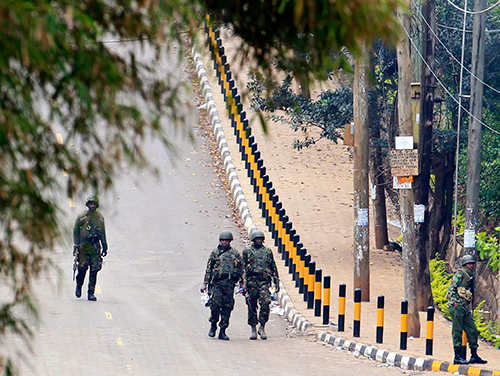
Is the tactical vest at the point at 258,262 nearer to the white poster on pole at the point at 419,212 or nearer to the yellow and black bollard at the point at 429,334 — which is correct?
the yellow and black bollard at the point at 429,334

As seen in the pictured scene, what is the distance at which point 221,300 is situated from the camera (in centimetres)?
1312

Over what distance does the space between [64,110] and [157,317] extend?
10853 mm

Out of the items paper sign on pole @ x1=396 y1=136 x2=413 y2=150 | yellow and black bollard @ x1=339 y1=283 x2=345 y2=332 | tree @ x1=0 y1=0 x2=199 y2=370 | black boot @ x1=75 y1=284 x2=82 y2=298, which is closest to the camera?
tree @ x1=0 y1=0 x2=199 y2=370

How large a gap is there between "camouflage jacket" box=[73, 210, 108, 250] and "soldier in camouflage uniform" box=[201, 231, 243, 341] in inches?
90.2

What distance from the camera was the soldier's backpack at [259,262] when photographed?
13414 mm

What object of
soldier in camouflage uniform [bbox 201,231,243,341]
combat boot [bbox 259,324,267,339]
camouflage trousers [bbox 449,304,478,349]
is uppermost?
soldier in camouflage uniform [bbox 201,231,243,341]

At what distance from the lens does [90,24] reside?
3.27 meters

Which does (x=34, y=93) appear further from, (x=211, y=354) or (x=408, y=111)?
(x=408, y=111)

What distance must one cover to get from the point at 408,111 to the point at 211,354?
513 cm

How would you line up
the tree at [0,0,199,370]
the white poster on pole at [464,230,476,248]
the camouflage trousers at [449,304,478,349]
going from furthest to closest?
the white poster on pole at [464,230,476,248], the camouflage trousers at [449,304,478,349], the tree at [0,0,199,370]

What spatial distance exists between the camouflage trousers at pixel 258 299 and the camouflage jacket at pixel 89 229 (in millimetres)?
2705

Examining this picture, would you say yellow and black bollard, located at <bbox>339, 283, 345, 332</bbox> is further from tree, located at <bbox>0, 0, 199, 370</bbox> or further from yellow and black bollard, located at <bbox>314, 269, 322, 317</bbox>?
tree, located at <bbox>0, 0, 199, 370</bbox>

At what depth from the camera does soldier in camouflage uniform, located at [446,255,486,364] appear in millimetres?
12211

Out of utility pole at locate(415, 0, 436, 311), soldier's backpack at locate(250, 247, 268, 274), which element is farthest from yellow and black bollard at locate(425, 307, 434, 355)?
utility pole at locate(415, 0, 436, 311)
